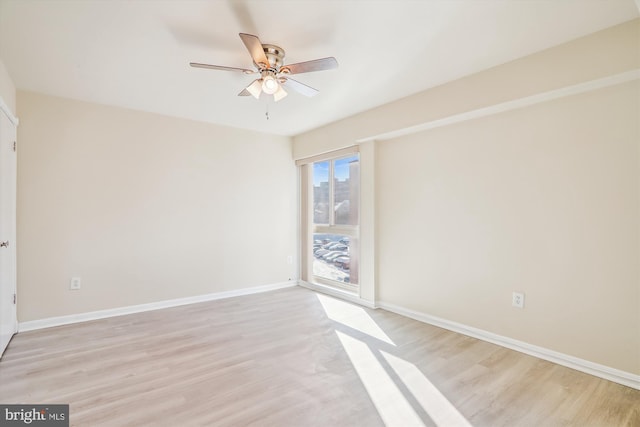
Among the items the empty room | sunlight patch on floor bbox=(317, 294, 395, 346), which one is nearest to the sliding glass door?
the empty room

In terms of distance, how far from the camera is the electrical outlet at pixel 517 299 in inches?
104

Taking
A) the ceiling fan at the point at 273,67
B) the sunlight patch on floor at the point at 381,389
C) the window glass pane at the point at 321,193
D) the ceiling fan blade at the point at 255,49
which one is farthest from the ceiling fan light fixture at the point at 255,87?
the window glass pane at the point at 321,193

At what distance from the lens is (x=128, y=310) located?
3.60 metres

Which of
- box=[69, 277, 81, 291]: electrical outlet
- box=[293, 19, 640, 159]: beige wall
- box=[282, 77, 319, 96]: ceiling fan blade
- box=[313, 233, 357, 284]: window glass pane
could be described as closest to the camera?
box=[293, 19, 640, 159]: beige wall

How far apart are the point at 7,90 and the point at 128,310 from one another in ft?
7.93

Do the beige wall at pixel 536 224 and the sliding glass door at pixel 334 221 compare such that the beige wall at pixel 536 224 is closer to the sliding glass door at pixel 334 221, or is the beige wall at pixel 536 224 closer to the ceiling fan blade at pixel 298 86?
the sliding glass door at pixel 334 221

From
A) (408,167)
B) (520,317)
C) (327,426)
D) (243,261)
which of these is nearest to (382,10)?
(408,167)

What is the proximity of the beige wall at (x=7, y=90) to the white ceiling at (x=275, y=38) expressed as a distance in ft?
0.22

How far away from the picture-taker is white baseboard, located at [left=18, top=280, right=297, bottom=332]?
3146 millimetres

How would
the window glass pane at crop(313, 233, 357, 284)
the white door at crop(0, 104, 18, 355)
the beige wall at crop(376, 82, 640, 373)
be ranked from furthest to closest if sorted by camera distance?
1. the window glass pane at crop(313, 233, 357, 284)
2. the white door at crop(0, 104, 18, 355)
3. the beige wall at crop(376, 82, 640, 373)

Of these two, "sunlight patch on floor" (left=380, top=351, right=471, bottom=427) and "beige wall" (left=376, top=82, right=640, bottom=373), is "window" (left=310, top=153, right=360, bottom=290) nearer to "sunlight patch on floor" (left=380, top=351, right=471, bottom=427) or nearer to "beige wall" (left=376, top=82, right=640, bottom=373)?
"beige wall" (left=376, top=82, right=640, bottom=373)

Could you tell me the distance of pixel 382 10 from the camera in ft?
6.25

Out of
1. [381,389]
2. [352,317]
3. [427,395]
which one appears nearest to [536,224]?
[427,395]

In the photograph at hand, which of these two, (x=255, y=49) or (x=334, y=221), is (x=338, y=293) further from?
(x=255, y=49)
